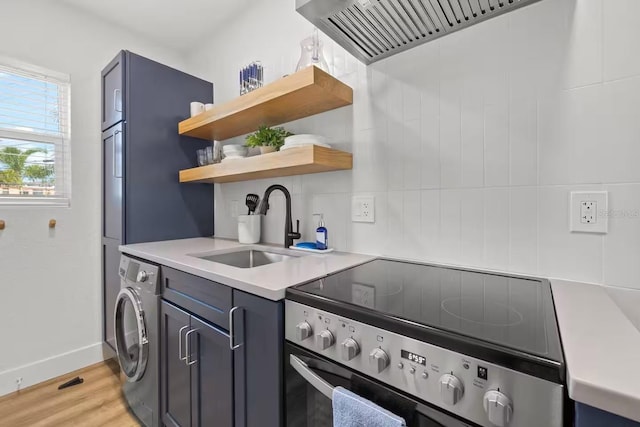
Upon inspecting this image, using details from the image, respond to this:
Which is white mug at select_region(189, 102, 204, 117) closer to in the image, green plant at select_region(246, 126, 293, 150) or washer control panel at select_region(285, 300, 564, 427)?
green plant at select_region(246, 126, 293, 150)

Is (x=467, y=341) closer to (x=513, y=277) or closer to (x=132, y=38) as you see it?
(x=513, y=277)

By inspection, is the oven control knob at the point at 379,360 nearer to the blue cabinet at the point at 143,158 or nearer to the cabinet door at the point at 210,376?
the cabinet door at the point at 210,376

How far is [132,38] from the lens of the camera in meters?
2.41

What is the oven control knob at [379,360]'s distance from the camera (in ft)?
2.18

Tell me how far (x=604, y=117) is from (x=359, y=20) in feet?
2.92

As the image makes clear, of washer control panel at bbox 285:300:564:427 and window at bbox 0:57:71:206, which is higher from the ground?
window at bbox 0:57:71:206

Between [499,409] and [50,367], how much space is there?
273 centimetres

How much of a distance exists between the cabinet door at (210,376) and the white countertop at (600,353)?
0.96 metres

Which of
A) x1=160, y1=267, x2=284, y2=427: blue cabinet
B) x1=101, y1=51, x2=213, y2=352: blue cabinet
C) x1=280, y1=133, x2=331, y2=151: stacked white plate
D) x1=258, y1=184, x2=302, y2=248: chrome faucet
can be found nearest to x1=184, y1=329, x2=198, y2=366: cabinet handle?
x1=160, y1=267, x2=284, y2=427: blue cabinet

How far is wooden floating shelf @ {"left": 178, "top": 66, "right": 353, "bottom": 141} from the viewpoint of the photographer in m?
1.38

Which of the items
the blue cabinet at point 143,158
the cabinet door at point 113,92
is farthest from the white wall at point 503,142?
the cabinet door at point 113,92

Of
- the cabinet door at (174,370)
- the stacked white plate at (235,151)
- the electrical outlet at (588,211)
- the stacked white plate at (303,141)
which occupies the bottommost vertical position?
the cabinet door at (174,370)

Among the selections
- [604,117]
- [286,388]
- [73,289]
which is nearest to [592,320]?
[604,117]

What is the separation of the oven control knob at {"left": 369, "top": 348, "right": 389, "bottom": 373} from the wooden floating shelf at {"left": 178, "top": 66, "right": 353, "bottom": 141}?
1126 millimetres
